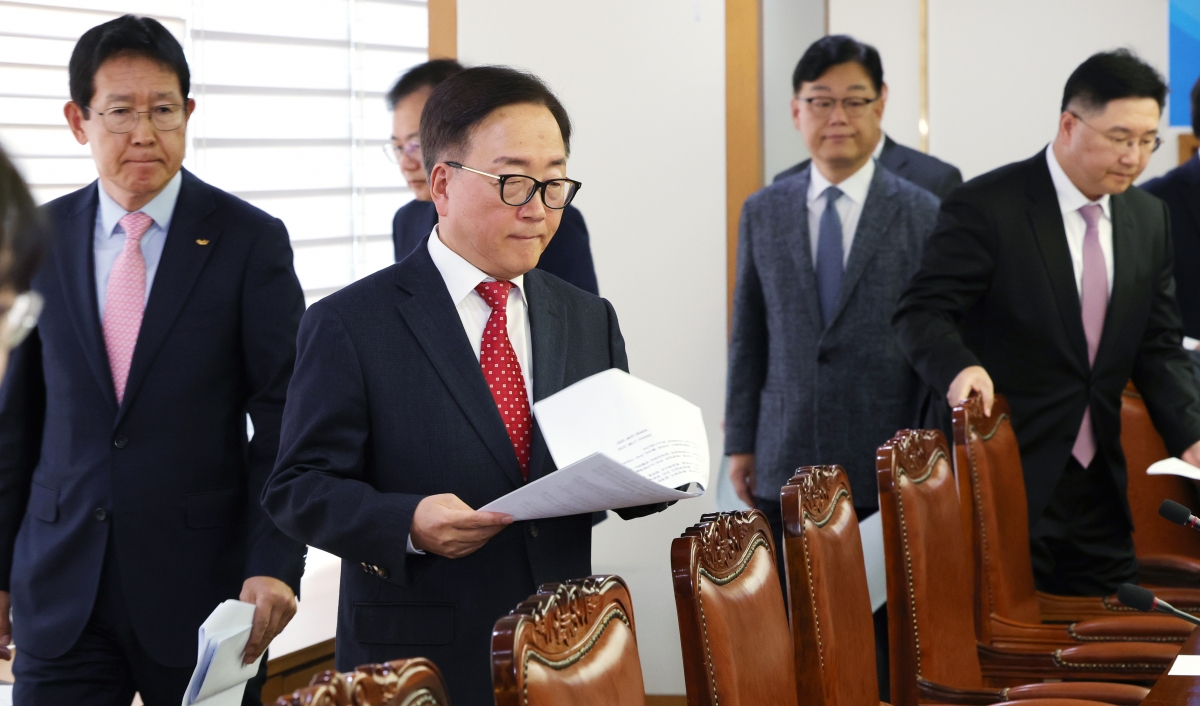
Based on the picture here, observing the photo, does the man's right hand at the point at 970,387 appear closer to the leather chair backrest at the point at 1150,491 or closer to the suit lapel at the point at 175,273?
the leather chair backrest at the point at 1150,491

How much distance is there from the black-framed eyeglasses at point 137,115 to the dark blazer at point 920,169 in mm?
2140

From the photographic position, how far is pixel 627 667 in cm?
Result: 136

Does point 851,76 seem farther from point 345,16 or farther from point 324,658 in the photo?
point 324,658

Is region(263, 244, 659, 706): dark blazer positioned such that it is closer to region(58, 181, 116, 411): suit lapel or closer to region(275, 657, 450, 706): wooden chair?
region(58, 181, 116, 411): suit lapel

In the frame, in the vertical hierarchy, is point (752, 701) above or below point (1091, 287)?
below

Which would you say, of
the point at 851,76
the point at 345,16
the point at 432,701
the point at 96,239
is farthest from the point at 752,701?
the point at 345,16

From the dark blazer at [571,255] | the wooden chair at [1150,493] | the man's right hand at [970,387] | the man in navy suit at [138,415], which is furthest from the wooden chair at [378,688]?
the wooden chair at [1150,493]

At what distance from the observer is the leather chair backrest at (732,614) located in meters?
1.51

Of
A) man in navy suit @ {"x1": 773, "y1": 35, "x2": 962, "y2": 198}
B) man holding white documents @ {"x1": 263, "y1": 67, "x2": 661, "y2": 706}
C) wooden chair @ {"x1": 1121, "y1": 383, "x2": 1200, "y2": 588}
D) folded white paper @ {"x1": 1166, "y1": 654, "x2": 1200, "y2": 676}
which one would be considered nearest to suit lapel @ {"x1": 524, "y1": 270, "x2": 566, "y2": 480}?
man holding white documents @ {"x1": 263, "y1": 67, "x2": 661, "y2": 706}

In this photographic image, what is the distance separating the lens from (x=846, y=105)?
340 cm

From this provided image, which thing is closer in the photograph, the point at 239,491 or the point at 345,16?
the point at 239,491

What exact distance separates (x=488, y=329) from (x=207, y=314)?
639 millimetres

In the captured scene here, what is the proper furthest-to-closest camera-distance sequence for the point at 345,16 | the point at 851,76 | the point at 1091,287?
1. the point at 345,16
2. the point at 851,76
3. the point at 1091,287

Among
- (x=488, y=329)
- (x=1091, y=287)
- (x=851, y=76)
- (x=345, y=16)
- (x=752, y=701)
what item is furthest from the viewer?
(x=345, y=16)
